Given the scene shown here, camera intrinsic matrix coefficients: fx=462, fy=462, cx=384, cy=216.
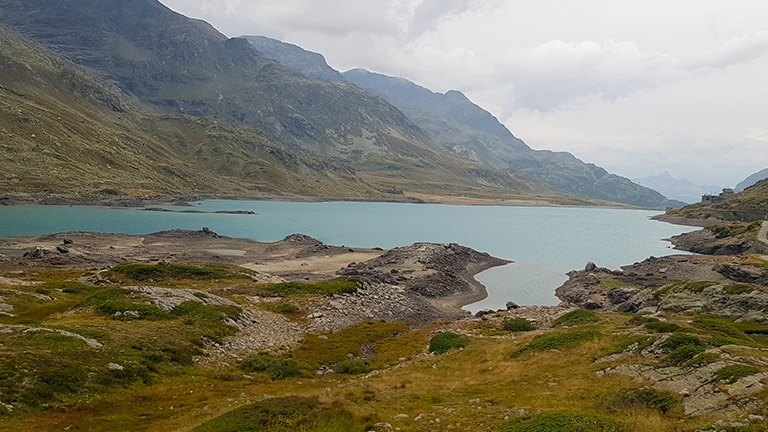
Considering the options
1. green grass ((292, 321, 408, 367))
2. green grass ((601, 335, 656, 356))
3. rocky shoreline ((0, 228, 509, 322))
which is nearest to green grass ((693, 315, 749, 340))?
green grass ((601, 335, 656, 356))

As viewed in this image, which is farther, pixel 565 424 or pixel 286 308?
pixel 286 308

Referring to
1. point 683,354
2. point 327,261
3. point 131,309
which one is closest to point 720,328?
point 683,354

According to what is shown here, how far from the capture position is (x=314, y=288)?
190ft

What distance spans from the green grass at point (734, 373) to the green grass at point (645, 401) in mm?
1956

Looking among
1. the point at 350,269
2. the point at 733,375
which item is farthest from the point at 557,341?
the point at 350,269

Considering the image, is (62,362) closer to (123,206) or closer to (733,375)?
(733,375)

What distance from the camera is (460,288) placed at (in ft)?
262

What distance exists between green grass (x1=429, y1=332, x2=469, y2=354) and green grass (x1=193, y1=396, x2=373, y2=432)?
70.6 feet

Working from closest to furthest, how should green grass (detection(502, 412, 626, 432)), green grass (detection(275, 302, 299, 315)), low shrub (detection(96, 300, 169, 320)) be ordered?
green grass (detection(502, 412, 626, 432)), low shrub (detection(96, 300, 169, 320)), green grass (detection(275, 302, 299, 315))

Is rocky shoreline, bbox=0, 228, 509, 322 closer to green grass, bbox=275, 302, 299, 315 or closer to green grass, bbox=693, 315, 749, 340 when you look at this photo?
green grass, bbox=275, 302, 299, 315

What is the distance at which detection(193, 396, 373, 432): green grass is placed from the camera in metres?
15.9

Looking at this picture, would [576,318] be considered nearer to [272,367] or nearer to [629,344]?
[629,344]

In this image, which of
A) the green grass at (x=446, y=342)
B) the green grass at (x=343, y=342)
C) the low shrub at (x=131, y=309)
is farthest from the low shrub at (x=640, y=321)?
the low shrub at (x=131, y=309)

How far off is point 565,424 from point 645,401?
6490mm
